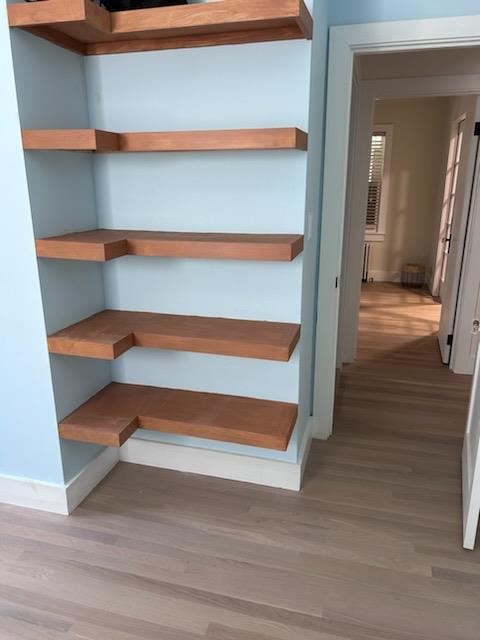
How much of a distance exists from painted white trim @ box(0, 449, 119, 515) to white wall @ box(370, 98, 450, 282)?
5.81 metres

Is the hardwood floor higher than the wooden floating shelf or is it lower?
lower

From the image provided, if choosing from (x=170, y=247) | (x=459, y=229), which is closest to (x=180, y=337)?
(x=170, y=247)

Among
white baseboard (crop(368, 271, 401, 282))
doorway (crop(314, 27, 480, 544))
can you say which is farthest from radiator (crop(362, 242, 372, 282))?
doorway (crop(314, 27, 480, 544))

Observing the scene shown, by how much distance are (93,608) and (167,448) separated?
87cm

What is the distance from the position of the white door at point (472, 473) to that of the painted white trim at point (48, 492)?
5.53 ft

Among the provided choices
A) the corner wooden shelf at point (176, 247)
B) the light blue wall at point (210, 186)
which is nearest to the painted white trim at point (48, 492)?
the light blue wall at point (210, 186)

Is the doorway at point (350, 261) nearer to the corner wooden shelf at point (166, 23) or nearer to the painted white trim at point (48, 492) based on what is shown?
the corner wooden shelf at point (166, 23)

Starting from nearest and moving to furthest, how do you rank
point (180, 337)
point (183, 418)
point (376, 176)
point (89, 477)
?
point (180, 337) → point (183, 418) → point (89, 477) → point (376, 176)

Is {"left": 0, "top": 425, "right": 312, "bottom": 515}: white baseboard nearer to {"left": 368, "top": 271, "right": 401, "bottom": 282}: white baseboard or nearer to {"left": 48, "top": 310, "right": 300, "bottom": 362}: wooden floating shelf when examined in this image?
{"left": 48, "top": 310, "right": 300, "bottom": 362}: wooden floating shelf

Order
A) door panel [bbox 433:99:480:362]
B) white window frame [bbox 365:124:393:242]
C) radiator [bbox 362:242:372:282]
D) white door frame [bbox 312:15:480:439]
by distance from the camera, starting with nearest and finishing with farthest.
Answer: white door frame [bbox 312:15:480:439] < door panel [bbox 433:99:480:362] < white window frame [bbox 365:124:393:242] < radiator [bbox 362:242:372:282]

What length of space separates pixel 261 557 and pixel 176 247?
4.19 feet

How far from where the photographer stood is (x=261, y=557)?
1.94m

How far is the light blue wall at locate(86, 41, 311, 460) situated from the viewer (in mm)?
1914

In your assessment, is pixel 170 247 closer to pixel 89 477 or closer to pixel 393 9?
pixel 89 477
